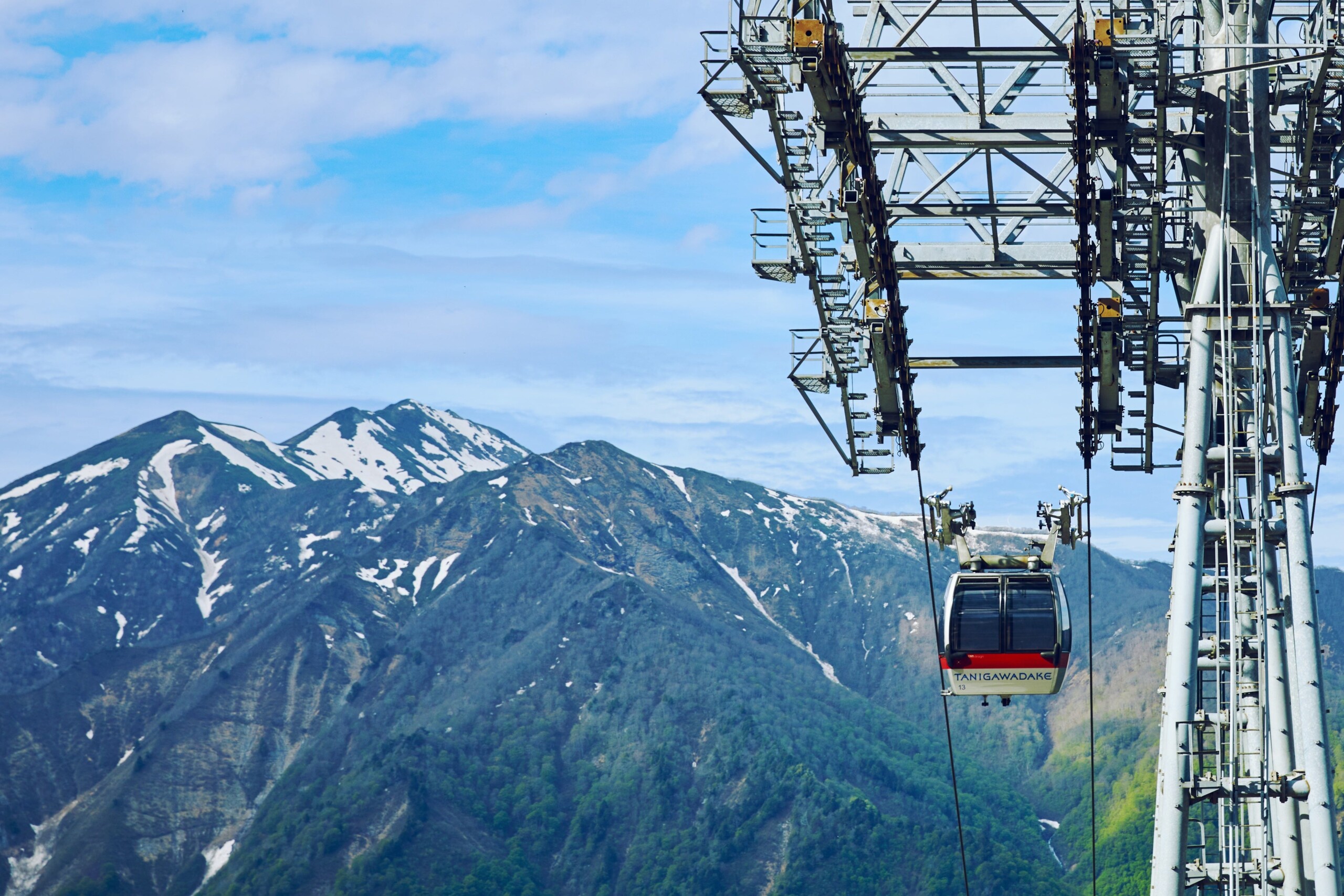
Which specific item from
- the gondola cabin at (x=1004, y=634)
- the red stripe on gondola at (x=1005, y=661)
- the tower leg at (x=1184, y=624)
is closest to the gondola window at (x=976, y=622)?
the gondola cabin at (x=1004, y=634)

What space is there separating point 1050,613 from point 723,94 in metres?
11.2

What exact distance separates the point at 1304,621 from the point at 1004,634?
→ 298 inches

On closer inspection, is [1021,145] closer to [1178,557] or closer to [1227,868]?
[1178,557]

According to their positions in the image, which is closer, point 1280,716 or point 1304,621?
point 1304,621

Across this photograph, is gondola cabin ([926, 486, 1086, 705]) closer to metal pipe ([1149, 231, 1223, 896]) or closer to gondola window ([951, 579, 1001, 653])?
gondola window ([951, 579, 1001, 653])

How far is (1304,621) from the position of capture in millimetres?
24625

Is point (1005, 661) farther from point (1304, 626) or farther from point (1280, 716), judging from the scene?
point (1304, 626)

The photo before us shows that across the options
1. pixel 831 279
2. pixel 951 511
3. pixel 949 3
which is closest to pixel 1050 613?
pixel 951 511

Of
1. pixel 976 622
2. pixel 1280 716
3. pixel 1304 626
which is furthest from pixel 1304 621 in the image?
pixel 976 622

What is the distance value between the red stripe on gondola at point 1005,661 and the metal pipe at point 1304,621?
6.82 meters

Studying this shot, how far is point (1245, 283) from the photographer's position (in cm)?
2584

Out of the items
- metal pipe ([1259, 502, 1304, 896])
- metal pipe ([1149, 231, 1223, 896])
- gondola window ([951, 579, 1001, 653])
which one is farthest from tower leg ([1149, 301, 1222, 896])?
gondola window ([951, 579, 1001, 653])

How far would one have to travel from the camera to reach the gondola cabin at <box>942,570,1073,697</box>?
31.6 meters

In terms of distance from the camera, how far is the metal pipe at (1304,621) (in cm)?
2388
